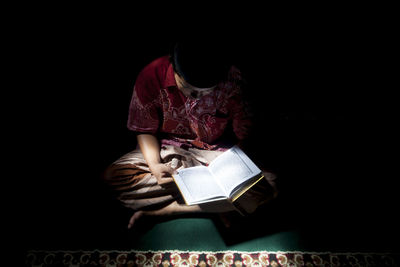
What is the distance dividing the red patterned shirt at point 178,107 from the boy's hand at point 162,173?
0.86ft

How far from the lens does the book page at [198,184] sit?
1286 millimetres

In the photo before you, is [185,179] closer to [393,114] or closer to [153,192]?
[153,192]

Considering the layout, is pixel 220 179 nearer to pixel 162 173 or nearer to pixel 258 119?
pixel 162 173

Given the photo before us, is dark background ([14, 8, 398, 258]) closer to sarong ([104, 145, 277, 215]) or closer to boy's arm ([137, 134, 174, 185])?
sarong ([104, 145, 277, 215])

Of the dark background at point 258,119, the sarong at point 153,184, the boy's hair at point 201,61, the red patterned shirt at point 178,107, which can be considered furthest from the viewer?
the dark background at point 258,119

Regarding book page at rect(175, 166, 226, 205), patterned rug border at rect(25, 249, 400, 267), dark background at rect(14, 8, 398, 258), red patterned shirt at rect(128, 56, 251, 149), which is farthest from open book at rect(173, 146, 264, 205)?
patterned rug border at rect(25, 249, 400, 267)

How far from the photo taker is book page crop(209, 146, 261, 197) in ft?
4.37

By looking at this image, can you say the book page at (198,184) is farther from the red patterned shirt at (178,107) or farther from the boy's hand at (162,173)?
the red patterned shirt at (178,107)

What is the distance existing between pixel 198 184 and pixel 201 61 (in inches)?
29.0

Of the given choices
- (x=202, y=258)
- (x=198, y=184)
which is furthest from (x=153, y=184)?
(x=202, y=258)

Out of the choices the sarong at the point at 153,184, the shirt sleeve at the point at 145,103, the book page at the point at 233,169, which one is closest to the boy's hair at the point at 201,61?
the shirt sleeve at the point at 145,103

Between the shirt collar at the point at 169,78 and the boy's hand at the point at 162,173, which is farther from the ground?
the shirt collar at the point at 169,78

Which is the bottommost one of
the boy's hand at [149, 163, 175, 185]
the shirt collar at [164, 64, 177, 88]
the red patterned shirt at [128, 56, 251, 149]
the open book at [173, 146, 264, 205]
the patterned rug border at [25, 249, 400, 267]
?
the patterned rug border at [25, 249, 400, 267]

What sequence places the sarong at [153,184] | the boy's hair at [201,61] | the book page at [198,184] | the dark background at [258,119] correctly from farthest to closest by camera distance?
the dark background at [258,119] → the sarong at [153,184] → the book page at [198,184] → the boy's hair at [201,61]
